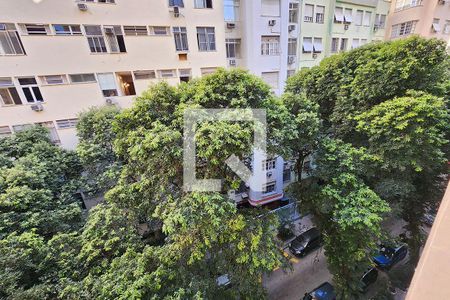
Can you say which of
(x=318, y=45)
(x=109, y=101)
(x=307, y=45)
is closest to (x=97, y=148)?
(x=109, y=101)

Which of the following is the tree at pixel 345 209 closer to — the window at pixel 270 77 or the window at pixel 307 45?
the window at pixel 270 77

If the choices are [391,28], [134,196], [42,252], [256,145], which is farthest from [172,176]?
[391,28]

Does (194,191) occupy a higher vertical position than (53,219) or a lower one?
higher

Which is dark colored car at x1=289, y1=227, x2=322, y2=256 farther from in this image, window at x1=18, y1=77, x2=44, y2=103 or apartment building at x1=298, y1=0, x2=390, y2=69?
window at x1=18, y1=77, x2=44, y2=103

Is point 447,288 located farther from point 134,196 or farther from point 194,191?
point 134,196

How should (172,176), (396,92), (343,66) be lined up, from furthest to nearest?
(343,66)
(396,92)
(172,176)

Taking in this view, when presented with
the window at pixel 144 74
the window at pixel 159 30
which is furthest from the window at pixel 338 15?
the window at pixel 144 74

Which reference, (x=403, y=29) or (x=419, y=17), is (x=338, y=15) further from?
(x=419, y=17)
